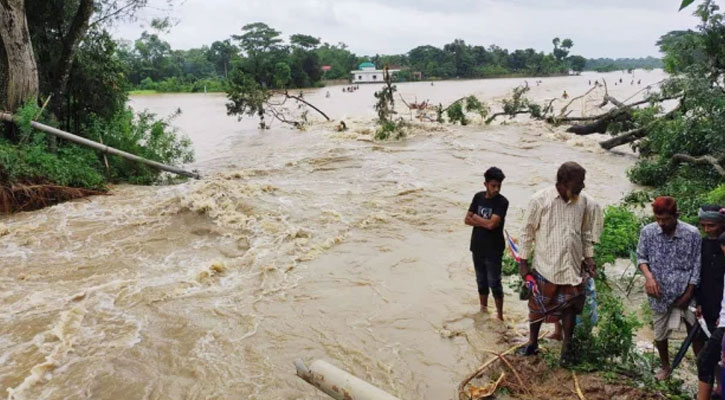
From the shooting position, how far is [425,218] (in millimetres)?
9273

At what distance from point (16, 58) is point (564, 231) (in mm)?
11374

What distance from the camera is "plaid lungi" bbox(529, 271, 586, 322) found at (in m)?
3.65

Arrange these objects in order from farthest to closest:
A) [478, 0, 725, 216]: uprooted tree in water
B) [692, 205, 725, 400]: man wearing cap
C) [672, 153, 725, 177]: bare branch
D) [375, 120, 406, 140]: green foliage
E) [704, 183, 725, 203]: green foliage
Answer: [375, 120, 406, 140]: green foliage < [478, 0, 725, 216]: uprooted tree in water < [672, 153, 725, 177]: bare branch < [704, 183, 725, 203]: green foliage < [692, 205, 725, 400]: man wearing cap

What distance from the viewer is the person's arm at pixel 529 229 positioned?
3.66m

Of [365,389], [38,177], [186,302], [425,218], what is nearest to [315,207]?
[425,218]

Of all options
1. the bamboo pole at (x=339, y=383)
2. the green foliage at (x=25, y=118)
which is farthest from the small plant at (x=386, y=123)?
the bamboo pole at (x=339, y=383)

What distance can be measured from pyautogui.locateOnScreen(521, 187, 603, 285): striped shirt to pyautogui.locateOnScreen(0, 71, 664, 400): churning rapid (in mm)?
1265

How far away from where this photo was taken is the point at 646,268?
3.57 meters

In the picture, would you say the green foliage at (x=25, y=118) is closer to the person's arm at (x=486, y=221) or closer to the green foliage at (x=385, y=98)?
the person's arm at (x=486, y=221)

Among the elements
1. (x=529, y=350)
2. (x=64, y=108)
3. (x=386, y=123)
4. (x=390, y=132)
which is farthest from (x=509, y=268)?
(x=386, y=123)

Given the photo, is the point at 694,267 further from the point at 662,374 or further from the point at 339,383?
the point at 339,383

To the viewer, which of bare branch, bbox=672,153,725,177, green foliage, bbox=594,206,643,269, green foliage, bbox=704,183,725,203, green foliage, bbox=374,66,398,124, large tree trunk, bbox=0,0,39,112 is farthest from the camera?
green foliage, bbox=374,66,398,124

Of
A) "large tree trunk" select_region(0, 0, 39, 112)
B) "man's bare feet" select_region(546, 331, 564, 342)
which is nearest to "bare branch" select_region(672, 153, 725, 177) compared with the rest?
"man's bare feet" select_region(546, 331, 564, 342)

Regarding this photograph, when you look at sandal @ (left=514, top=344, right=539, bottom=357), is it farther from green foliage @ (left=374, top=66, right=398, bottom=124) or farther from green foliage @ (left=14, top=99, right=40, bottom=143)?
green foliage @ (left=374, top=66, right=398, bottom=124)
